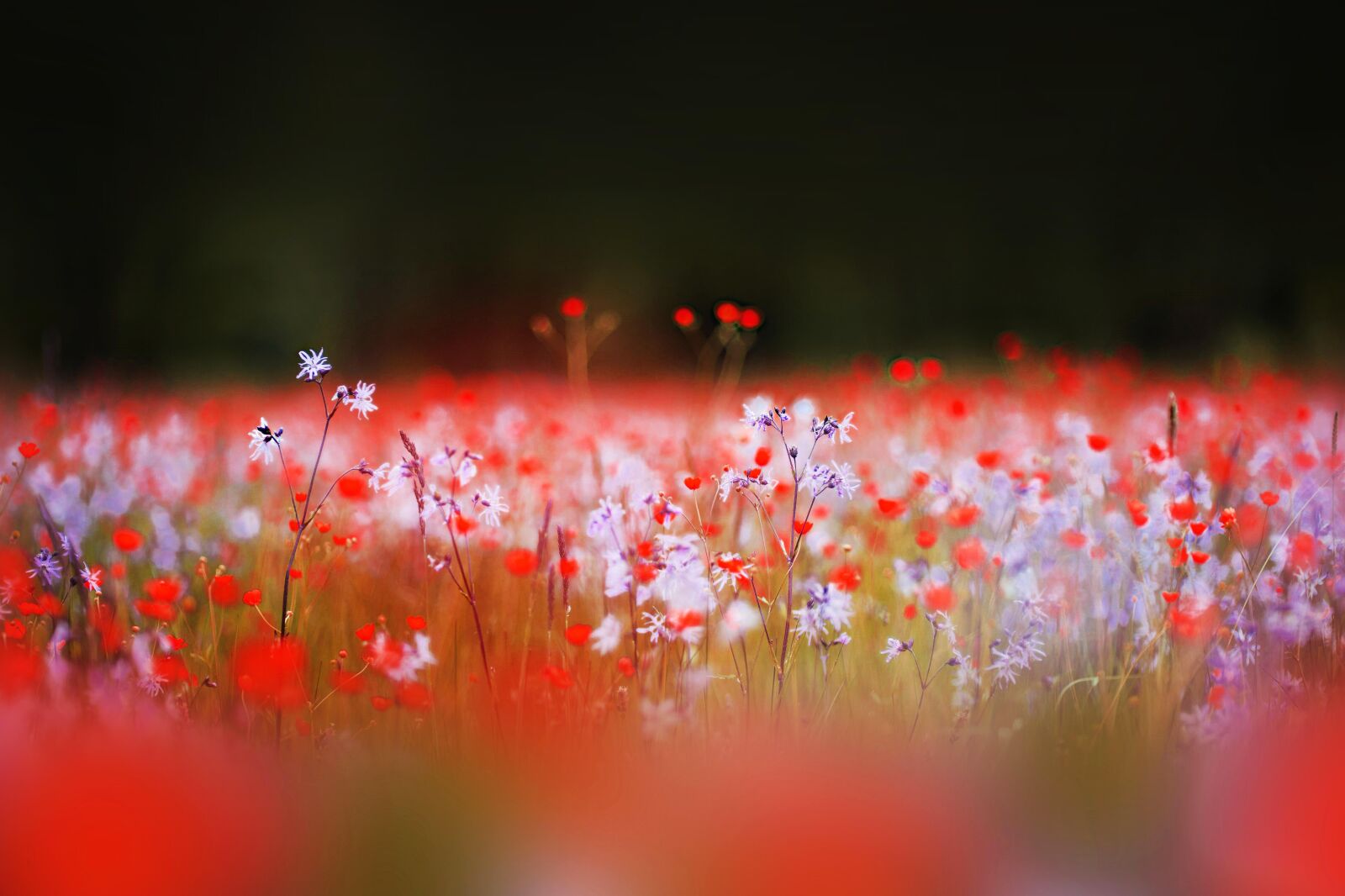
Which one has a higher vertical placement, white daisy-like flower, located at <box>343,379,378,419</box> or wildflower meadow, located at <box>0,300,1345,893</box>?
white daisy-like flower, located at <box>343,379,378,419</box>

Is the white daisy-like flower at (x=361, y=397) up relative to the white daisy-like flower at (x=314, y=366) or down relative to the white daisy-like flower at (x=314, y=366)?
down

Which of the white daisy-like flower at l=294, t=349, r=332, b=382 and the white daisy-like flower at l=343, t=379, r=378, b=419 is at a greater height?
the white daisy-like flower at l=294, t=349, r=332, b=382

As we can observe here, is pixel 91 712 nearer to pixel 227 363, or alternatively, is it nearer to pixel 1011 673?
pixel 1011 673

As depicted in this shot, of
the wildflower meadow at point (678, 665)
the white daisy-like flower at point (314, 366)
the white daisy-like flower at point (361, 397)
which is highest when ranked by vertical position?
the white daisy-like flower at point (314, 366)

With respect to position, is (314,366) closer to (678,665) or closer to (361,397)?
(361,397)

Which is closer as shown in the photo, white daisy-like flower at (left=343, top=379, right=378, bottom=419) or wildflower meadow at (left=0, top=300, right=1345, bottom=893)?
wildflower meadow at (left=0, top=300, right=1345, bottom=893)

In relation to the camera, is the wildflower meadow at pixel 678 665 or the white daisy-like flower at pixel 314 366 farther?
the white daisy-like flower at pixel 314 366

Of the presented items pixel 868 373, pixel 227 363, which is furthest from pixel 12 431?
pixel 868 373

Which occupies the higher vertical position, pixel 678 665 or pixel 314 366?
pixel 314 366

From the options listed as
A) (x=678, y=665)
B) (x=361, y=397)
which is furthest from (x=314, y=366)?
(x=678, y=665)

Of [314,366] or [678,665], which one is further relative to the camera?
[678,665]

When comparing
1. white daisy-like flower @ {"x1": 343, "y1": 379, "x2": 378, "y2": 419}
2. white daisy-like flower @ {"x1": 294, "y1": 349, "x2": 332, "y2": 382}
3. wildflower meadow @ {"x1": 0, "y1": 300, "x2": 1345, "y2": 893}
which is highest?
white daisy-like flower @ {"x1": 294, "y1": 349, "x2": 332, "y2": 382}
